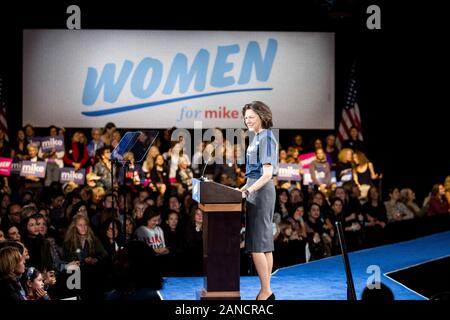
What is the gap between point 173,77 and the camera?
12.4m

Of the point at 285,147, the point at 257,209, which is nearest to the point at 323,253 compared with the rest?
the point at 257,209

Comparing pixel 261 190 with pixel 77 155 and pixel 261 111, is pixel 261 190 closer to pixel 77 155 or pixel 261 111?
pixel 261 111

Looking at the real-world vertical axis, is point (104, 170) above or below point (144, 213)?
above

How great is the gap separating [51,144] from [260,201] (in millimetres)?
6244

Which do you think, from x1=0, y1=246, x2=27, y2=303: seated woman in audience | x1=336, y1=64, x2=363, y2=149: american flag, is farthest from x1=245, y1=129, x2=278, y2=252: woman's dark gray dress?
x1=336, y1=64, x2=363, y2=149: american flag

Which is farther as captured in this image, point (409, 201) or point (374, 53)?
point (374, 53)

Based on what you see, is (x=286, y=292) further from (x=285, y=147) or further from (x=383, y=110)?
(x=383, y=110)

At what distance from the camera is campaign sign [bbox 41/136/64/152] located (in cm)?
1094

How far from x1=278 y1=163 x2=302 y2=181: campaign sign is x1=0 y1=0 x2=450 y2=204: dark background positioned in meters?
2.20

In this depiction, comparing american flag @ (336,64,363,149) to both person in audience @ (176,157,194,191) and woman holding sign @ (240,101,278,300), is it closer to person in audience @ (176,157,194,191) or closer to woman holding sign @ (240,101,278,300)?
person in audience @ (176,157,194,191)

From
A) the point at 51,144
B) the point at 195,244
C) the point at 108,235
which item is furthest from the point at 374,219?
the point at 51,144
